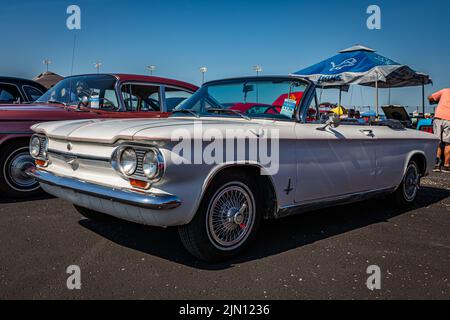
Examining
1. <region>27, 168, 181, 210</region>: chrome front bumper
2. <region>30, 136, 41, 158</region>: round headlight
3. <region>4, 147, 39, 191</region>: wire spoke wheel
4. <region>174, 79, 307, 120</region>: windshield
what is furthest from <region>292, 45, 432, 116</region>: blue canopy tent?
<region>27, 168, 181, 210</region>: chrome front bumper

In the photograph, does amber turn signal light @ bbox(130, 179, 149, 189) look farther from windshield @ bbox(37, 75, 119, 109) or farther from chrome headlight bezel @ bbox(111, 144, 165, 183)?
windshield @ bbox(37, 75, 119, 109)

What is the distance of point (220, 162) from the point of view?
9.32ft

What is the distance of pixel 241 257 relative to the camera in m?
3.15

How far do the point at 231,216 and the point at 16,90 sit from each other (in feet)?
17.2

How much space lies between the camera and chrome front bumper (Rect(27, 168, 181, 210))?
257cm

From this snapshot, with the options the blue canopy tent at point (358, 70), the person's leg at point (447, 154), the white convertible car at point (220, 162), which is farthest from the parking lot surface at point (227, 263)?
the blue canopy tent at point (358, 70)

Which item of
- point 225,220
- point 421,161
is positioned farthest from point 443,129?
point 225,220

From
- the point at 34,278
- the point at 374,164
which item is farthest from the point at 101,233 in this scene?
the point at 374,164

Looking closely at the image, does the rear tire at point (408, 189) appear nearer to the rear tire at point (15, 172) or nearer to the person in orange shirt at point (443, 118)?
the person in orange shirt at point (443, 118)

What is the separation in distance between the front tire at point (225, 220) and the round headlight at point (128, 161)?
21.2 inches

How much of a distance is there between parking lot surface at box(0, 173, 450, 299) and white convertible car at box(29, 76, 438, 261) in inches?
11.0

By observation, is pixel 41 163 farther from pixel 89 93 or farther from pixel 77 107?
pixel 89 93

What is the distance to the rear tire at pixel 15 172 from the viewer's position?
4805 mm
